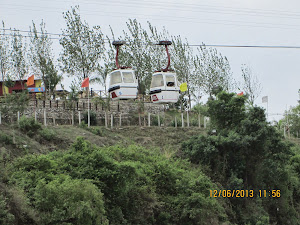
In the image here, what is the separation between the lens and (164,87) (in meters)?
32.8

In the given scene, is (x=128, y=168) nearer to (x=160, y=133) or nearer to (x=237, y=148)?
(x=237, y=148)

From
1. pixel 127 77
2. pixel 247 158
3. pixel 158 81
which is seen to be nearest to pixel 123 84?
pixel 127 77

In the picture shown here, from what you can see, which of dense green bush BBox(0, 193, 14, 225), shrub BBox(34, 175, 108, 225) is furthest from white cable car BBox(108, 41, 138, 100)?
dense green bush BBox(0, 193, 14, 225)

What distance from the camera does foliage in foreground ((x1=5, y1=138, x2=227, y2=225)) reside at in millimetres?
16359

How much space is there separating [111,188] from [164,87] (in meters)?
14.3

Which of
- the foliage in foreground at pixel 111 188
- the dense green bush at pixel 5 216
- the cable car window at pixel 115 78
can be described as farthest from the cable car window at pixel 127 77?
the dense green bush at pixel 5 216

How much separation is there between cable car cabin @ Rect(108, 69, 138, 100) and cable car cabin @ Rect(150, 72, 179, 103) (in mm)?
1956

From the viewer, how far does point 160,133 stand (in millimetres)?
33469

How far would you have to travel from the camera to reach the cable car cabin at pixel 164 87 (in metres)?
32.8

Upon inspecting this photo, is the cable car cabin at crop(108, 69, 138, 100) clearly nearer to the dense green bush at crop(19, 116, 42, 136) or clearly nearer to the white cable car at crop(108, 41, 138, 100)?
the white cable car at crop(108, 41, 138, 100)

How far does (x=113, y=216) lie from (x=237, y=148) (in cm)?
1151

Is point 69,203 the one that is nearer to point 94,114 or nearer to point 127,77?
point 127,77

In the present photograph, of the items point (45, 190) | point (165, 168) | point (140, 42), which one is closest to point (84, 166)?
point (45, 190)

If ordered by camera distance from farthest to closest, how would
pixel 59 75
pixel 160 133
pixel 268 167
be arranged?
pixel 59 75 < pixel 160 133 < pixel 268 167
